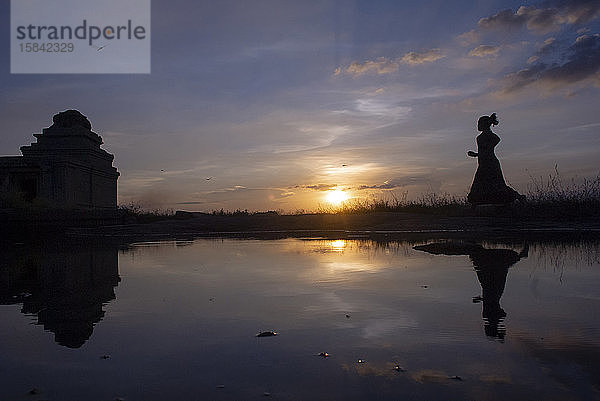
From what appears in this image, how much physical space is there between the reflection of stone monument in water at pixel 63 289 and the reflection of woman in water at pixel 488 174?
1329cm

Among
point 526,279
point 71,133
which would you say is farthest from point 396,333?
point 71,133

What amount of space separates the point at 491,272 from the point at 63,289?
4338 millimetres

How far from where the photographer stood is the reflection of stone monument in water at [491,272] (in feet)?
9.53

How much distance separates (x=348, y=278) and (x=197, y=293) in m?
1.62

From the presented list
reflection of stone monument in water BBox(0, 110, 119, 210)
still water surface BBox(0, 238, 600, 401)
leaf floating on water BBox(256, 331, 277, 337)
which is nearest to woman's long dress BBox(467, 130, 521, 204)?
still water surface BBox(0, 238, 600, 401)

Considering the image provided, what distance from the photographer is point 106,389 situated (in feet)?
6.37

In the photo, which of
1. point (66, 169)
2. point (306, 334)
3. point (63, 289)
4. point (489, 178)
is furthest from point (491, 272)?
point (66, 169)

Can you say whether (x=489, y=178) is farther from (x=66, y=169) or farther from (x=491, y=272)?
(x=66, y=169)

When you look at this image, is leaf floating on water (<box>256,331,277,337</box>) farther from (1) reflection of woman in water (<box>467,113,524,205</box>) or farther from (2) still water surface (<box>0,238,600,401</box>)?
(1) reflection of woman in water (<box>467,113,524,205</box>)

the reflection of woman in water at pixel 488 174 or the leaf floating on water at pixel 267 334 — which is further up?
the reflection of woman in water at pixel 488 174

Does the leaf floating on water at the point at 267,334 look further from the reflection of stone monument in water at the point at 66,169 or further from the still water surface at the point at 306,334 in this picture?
the reflection of stone monument in water at the point at 66,169

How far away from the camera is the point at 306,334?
8.92ft

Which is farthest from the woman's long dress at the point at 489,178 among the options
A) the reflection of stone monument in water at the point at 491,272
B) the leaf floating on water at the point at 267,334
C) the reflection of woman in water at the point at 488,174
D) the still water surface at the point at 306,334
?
A: the leaf floating on water at the point at 267,334

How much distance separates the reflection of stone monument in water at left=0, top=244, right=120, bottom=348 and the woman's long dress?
13.3 meters
